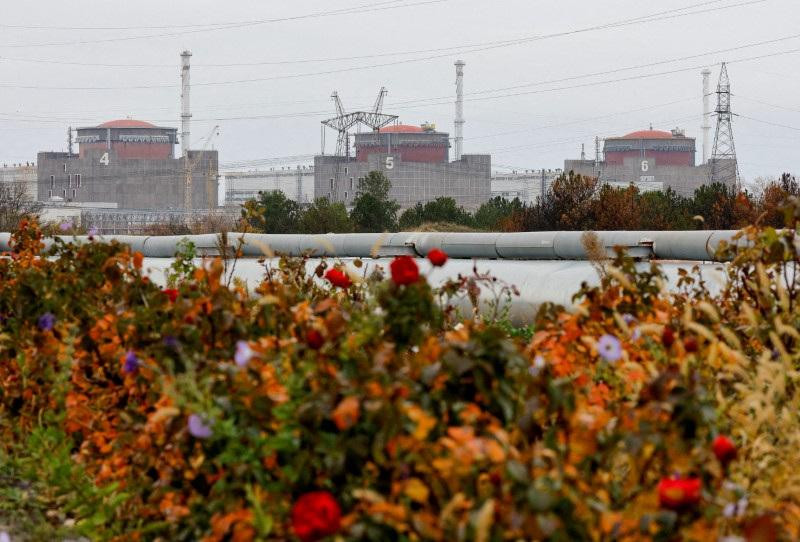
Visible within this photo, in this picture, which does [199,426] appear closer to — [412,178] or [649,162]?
[412,178]

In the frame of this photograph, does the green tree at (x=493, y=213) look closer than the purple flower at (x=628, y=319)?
No

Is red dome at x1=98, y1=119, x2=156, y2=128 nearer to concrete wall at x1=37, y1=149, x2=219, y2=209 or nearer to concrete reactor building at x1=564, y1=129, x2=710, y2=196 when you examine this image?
concrete wall at x1=37, y1=149, x2=219, y2=209

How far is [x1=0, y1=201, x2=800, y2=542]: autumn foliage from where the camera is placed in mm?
2506

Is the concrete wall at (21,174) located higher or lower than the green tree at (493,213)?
higher

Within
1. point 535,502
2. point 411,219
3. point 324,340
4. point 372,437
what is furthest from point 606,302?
point 411,219

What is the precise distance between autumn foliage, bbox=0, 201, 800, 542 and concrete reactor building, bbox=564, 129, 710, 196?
434ft

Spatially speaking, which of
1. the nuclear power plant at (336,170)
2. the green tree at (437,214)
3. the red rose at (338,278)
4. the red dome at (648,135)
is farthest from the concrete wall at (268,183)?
the red rose at (338,278)

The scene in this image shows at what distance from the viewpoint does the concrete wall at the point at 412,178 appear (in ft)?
406

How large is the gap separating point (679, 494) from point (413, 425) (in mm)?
660

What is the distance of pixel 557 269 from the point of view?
10492 mm

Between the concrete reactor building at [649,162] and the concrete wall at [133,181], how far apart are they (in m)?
41.9

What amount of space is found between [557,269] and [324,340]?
24.5 ft

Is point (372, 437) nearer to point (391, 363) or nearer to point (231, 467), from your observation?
point (391, 363)

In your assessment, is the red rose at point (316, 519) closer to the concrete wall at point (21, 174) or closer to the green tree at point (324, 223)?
the green tree at point (324, 223)
